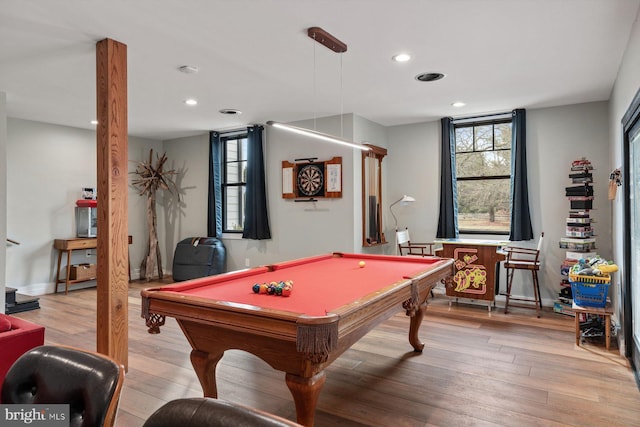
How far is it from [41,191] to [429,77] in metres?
5.71

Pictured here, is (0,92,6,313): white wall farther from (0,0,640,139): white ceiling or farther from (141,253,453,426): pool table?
(141,253,453,426): pool table

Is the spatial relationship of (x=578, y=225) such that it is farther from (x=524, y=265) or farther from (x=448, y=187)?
(x=448, y=187)

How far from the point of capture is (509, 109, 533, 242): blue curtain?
205 inches

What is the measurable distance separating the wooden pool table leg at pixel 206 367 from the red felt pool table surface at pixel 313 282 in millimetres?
349

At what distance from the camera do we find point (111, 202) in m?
3.05

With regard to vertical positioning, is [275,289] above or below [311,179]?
below

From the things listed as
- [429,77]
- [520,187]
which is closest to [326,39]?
[429,77]

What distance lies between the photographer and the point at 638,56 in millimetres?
2801

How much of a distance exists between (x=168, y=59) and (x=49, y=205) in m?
3.98

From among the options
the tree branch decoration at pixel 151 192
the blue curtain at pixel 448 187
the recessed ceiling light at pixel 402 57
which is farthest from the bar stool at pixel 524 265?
the tree branch decoration at pixel 151 192

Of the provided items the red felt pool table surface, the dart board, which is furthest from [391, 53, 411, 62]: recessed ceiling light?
the dart board

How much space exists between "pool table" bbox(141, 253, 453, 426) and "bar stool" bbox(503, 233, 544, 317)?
2.20 meters

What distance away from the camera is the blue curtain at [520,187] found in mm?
5211

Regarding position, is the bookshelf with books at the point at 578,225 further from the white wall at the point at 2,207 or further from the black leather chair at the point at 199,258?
the white wall at the point at 2,207
